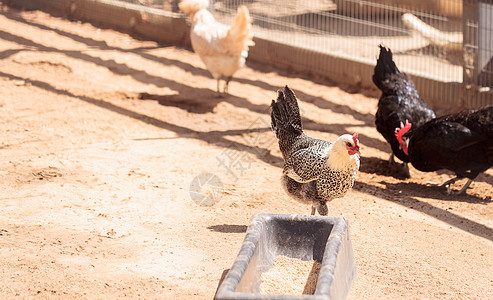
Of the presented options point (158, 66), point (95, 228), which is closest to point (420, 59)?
point (158, 66)

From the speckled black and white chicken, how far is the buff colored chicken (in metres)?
3.21

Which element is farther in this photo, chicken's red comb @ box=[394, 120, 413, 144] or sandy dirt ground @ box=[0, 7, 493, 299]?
chicken's red comb @ box=[394, 120, 413, 144]

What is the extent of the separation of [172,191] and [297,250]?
1.88 metres

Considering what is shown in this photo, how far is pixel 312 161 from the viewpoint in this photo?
4.55 meters

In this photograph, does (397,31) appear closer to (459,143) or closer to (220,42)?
(220,42)

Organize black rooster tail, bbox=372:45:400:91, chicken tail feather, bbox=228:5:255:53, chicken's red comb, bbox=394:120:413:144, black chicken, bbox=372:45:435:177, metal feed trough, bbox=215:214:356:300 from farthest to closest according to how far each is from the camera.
A: chicken tail feather, bbox=228:5:255:53 → black rooster tail, bbox=372:45:400:91 → black chicken, bbox=372:45:435:177 → chicken's red comb, bbox=394:120:413:144 → metal feed trough, bbox=215:214:356:300

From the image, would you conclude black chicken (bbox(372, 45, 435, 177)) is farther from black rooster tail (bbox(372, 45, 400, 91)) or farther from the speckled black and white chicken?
the speckled black and white chicken

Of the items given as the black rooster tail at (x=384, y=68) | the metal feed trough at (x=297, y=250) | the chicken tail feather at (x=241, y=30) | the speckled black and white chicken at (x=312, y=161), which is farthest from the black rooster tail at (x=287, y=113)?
the chicken tail feather at (x=241, y=30)

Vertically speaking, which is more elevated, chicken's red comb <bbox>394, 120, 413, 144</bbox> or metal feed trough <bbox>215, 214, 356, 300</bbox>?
chicken's red comb <bbox>394, 120, 413, 144</bbox>

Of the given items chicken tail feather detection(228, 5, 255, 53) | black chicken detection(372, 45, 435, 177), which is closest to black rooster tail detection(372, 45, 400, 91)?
black chicken detection(372, 45, 435, 177)

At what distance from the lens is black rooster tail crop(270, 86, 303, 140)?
4.93 metres

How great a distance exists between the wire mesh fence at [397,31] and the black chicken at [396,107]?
45.2 inches

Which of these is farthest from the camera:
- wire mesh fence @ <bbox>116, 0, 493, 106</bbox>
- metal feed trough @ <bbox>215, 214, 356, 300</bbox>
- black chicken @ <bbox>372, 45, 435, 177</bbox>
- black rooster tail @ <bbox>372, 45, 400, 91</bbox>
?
wire mesh fence @ <bbox>116, 0, 493, 106</bbox>

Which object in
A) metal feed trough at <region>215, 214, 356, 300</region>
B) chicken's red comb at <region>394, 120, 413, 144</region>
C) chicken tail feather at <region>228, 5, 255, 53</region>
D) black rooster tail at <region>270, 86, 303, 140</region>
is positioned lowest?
metal feed trough at <region>215, 214, 356, 300</region>
